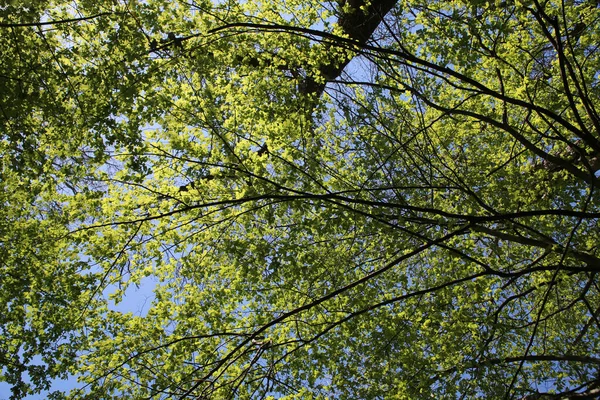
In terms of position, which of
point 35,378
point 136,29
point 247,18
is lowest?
point 35,378

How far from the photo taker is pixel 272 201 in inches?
229

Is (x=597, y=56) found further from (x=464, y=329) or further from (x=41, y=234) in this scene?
(x=41, y=234)

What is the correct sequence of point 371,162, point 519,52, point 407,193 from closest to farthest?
1. point 371,162
2. point 407,193
3. point 519,52

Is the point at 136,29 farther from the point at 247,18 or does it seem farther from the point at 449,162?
the point at 449,162

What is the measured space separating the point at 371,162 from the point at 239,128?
6.75ft

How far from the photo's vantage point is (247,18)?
257 inches

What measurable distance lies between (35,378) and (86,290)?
1.29 m

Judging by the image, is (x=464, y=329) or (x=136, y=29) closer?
(x=136, y=29)

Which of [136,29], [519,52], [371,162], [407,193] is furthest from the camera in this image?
[519,52]

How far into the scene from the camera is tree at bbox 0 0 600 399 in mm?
5441

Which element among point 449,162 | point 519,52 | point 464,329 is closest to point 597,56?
point 519,52

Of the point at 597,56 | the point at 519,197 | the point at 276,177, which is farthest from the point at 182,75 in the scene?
the point at 597,56

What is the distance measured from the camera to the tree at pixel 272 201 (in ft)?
17.9

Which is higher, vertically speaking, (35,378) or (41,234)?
(41,234)
